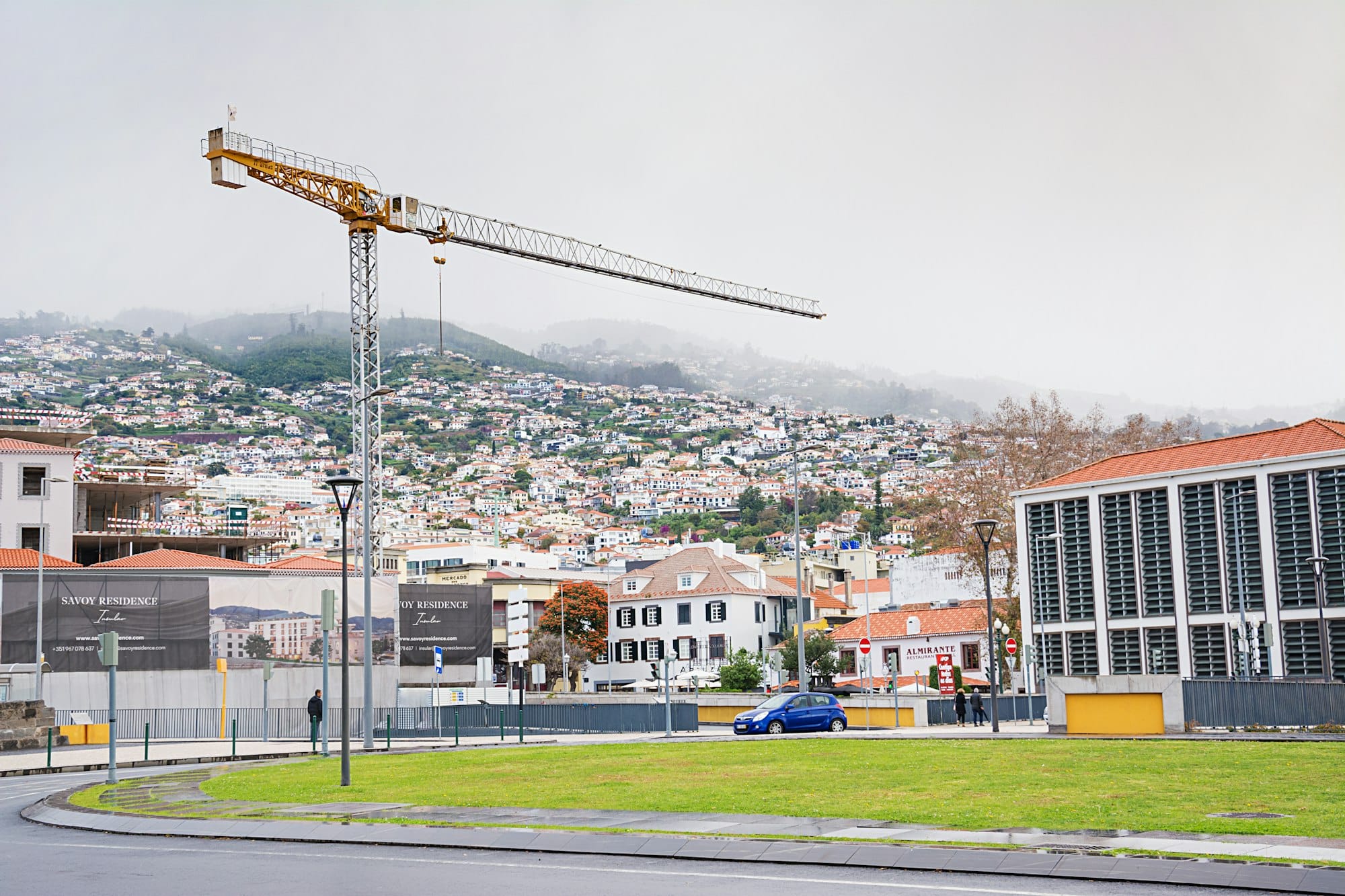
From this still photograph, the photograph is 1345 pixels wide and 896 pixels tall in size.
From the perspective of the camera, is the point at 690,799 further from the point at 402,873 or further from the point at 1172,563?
the point at 1172,563

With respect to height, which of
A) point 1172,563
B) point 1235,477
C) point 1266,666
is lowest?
point 1266,666

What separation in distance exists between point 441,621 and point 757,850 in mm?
53740

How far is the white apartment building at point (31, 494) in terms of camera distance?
248 feet

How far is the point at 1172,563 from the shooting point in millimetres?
53906

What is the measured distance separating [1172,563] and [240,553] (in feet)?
239

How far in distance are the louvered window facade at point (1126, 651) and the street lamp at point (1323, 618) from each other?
24.0 feet

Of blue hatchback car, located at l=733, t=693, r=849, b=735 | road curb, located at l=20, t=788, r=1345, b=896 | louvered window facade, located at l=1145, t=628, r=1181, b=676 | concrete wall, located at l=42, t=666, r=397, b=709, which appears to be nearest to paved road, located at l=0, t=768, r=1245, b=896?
road curb, located at l=20, t=788, r=1345, b=896

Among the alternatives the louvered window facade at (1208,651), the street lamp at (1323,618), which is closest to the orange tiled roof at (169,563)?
the louvered window facade at (1208,651)

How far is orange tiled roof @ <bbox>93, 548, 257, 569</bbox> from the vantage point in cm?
7062

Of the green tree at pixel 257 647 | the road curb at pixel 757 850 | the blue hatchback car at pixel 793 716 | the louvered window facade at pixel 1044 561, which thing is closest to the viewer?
the road curb at pixel 757 850

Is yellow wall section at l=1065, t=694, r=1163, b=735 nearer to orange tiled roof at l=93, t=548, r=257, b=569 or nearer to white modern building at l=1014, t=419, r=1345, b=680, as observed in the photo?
white modern building at l=1014, t=419, r=1345, b=680

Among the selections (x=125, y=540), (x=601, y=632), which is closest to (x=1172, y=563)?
Result: (x=601, y=632)

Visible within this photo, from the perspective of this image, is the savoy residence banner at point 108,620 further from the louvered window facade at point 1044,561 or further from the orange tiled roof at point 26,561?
the louvered window facade at point 1044,561

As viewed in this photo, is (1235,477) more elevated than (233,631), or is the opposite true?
(1235,477)
